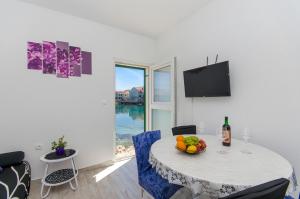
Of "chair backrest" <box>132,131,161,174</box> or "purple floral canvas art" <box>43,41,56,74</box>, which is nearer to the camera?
"chair backrest" <box>132,131,161,174</box>

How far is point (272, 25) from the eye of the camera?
1622 millimetres

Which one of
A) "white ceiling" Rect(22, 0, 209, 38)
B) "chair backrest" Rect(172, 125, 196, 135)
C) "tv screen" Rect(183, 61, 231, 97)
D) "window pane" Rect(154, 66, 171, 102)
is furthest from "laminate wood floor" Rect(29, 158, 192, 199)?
"white ceiling" Rect(22, 0, 209, 38)

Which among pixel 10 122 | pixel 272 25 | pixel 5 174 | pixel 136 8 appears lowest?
pixel 5 174

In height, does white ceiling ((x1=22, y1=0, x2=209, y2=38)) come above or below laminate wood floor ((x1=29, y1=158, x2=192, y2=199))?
above

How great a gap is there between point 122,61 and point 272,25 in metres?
2.47

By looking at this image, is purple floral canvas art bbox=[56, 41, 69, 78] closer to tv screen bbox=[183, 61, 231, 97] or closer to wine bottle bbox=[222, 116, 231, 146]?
tv screen bbox=[183, 61, 231, 97]

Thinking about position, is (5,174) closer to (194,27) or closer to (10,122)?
(10,122)

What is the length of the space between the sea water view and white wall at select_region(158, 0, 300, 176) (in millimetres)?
1628

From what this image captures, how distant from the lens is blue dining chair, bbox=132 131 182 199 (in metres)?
1.38

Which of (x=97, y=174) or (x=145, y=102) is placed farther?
(x=145, y=102)

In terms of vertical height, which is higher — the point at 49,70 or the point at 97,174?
the point at 49,70

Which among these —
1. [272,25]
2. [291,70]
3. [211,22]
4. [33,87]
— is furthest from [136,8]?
[291,70]

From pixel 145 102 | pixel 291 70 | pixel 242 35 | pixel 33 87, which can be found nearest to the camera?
pixel 291 70

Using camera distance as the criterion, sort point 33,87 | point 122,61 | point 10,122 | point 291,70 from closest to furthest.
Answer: point 291,70 → point 10,122 → point 33,87 → point 122,61
